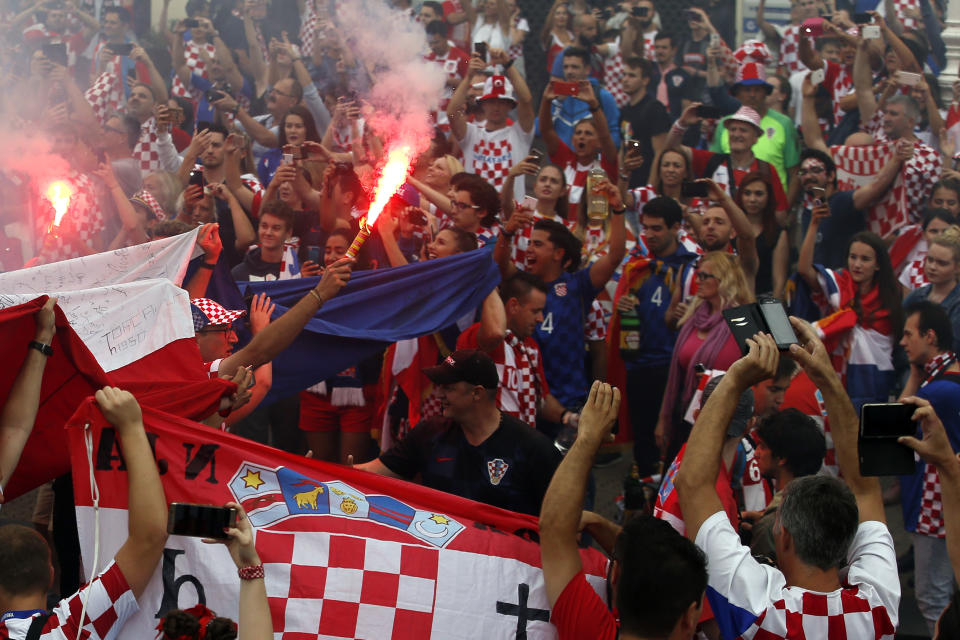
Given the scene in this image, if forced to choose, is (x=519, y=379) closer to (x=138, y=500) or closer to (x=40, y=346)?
(x=40, y=346)

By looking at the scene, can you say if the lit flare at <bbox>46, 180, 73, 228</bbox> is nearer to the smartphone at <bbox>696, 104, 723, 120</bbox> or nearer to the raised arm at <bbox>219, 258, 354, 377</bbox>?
the raised arm at <bbox>219, 258, 354, 377</bbox>

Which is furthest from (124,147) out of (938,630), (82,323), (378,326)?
(938,630)

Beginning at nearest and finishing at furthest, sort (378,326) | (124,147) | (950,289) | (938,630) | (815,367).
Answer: (938,630), (815,367), (378,326), (950,289), (124,147)

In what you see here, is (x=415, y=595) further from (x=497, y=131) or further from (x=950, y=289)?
(x=497, y=131)

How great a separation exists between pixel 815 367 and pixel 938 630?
84 cm

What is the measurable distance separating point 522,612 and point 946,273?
443cm

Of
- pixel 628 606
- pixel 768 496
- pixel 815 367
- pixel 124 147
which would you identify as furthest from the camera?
pixel 124 147

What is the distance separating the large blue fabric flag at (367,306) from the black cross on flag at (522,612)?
2.42m

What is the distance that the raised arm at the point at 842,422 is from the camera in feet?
11.1

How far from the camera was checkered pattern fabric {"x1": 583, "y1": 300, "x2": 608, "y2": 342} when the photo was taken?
6852 millimetres

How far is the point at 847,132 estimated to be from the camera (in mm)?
9492

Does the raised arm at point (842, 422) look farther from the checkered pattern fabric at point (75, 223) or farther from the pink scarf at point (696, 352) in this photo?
the checkered pattern fabric at point (75, 223)

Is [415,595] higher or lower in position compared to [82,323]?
lower

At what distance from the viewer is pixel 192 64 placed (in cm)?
1091
